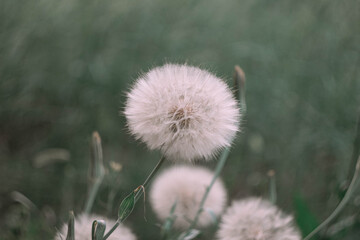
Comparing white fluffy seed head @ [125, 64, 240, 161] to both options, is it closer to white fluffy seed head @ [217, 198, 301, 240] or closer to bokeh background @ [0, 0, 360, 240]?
white fluffy seed head @ [217, 198, 301, 240]

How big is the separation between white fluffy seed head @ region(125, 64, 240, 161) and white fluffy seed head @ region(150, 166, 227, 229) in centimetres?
38

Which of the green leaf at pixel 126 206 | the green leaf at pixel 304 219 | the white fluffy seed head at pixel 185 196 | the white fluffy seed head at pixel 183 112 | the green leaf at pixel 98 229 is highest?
the white fluffy seed head at pixel 183 112

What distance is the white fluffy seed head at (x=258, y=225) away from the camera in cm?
112

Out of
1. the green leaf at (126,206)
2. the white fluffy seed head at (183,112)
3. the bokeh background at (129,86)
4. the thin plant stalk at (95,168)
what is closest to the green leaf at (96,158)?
the thin plant stalk at (95,168)

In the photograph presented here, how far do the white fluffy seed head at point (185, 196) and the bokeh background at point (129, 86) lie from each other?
0.58 m

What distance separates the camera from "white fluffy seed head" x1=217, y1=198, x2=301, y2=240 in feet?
3.68

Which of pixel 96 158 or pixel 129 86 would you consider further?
pixel 129 86

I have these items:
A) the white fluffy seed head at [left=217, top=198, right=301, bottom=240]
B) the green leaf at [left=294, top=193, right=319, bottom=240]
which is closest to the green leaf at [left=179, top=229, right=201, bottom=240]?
the white fluffy seed head at [left=217, top=198, right=301, bottom=240]

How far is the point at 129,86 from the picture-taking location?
7.67 feet

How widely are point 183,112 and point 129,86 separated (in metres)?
1.43

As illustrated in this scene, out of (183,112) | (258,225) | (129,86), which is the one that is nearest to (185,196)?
(258,225)

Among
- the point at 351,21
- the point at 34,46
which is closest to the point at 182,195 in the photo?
the point at 34,46

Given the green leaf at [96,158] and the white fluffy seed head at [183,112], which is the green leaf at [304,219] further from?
the green leaf at [96,158]

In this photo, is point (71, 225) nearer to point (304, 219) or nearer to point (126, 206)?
point (126, 206)
